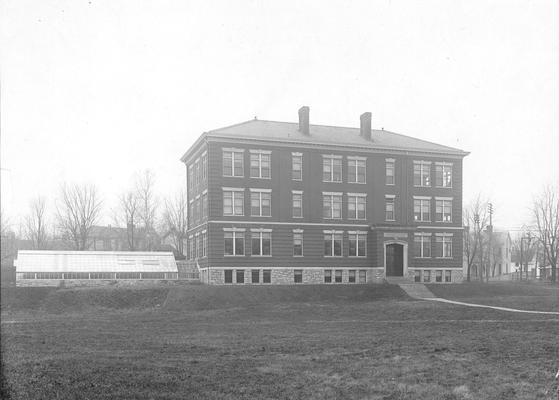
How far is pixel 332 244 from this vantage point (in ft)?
156

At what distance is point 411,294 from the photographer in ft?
137

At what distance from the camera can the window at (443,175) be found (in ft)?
165

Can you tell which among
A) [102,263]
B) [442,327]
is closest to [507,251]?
[102,263]

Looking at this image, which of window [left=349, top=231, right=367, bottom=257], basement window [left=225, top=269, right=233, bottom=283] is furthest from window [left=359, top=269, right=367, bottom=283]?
basement window [left=225, top=269, right=233, bottom=283]

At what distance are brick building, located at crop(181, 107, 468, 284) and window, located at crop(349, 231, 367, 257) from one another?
8 centimetres

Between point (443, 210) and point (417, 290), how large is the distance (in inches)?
409

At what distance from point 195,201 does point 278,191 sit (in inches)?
324

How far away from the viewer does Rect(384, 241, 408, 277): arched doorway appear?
48.1m

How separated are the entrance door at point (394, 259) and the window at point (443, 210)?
4.83m

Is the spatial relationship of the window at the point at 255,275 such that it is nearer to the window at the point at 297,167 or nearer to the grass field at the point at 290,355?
the window at the point at 297,167

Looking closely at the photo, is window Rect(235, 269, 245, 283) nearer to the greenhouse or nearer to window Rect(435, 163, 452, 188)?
the greenhouse

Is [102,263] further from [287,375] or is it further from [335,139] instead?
[287,375]

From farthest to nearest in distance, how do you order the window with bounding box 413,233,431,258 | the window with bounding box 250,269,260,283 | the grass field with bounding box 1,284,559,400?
the window with bounding box 413,233,431,258, the window with bounding box 250,269,260,283, the grass field with bounding box 1,284,559,400

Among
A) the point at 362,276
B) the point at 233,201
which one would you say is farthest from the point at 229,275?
the point at 362,276
